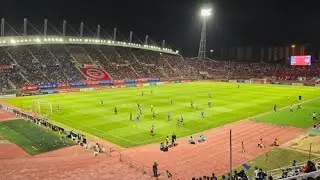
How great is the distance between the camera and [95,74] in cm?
10269

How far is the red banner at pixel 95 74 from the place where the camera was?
101 meters

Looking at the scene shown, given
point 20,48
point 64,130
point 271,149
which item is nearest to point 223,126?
point 271,149

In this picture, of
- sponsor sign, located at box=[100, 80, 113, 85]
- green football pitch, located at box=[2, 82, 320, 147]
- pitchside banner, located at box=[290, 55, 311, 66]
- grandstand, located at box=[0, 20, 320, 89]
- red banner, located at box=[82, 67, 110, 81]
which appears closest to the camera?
green football pitch, located at box=[2, 82, 320, 147]

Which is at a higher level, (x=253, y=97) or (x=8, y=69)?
(x=8, y=69)

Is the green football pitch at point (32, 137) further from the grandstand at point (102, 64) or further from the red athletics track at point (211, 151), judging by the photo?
the grandstand at point (102, 64)

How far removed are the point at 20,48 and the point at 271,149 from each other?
287 ft

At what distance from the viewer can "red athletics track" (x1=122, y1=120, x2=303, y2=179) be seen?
26.0 meters

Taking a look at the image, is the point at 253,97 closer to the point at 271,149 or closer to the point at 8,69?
the point at 271,149

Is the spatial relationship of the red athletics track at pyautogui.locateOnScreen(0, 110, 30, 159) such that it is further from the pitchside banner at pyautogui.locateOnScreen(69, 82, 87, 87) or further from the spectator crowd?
the pitchside banner at pyautogui.locateOnScreen(69, 82, 87, 87)

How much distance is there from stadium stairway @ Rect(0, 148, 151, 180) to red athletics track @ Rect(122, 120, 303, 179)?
225 cm

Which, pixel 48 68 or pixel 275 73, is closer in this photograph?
pixel 48 68

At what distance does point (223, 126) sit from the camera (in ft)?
131

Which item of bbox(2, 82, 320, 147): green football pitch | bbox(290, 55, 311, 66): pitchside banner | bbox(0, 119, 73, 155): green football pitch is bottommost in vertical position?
bbox(0, 119, 73, 155): green football pitch

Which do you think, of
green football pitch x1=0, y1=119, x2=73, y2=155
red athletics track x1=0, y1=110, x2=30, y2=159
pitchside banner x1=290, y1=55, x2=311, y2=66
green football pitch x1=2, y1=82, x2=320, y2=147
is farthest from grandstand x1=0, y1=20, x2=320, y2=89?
red athletics track x1=0, y1=110, x2=30, y2=159
